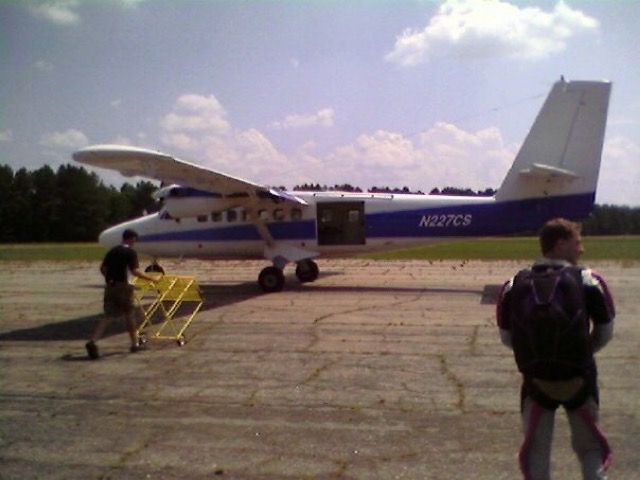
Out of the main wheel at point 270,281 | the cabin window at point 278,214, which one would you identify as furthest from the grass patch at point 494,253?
the main wheel at point 270,281

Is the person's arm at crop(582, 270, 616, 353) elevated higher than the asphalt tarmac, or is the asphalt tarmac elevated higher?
the person's arm at crop(582, 270, 616, 353)

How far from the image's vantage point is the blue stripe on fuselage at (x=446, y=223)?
56.1 ft

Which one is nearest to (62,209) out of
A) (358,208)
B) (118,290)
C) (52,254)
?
(52,254)

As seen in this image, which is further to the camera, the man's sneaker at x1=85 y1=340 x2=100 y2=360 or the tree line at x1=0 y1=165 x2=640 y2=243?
the tree line at x1=0 y1=165 x2=640 y2=243

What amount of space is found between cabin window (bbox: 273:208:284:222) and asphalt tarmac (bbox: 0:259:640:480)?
5336 mm

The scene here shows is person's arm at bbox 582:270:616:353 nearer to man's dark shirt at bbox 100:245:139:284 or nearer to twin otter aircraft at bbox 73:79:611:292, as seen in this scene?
man's dark shirt at bbox 100:245:139:284

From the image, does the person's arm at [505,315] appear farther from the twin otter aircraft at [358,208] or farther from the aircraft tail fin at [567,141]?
the aircraft tail fin at [567,141]

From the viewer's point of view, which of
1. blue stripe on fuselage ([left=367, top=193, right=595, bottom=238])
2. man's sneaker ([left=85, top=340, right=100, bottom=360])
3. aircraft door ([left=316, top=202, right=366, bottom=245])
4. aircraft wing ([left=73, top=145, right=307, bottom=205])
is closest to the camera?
man's sneaker ([left=85, top=340, right=100, bottom=360])

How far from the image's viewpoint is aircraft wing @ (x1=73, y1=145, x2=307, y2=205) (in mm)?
13602

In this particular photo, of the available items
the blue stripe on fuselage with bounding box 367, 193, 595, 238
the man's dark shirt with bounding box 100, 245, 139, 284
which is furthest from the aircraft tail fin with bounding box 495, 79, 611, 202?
the man's dark shirt with bounding box 100, 245, 139, 284

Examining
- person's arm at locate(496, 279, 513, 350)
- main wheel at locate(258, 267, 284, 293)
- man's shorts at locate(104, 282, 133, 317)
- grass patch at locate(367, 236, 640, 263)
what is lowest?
grass patch at locate(367, 236, 640, 263)

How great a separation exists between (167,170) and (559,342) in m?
13.2

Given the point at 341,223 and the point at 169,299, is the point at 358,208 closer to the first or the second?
the point at 341,223

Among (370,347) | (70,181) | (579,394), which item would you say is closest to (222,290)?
(370,347)
